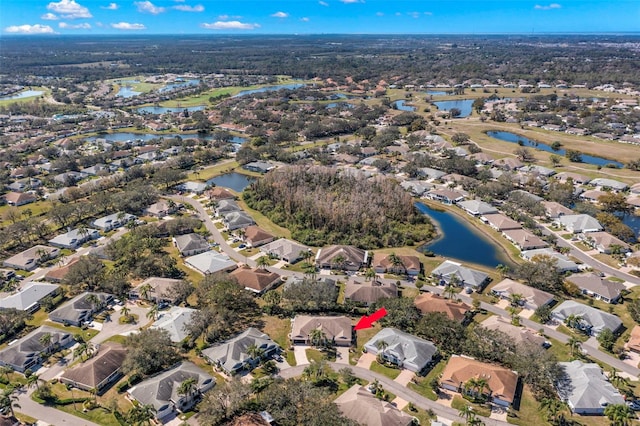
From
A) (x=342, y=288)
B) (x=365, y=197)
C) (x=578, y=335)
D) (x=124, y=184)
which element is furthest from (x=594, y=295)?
(x=124, y=184)

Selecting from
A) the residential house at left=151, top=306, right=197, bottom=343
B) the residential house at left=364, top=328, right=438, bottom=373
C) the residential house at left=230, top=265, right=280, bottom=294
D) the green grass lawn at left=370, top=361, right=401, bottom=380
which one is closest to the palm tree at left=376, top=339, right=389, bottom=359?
the residential house at left=364, top=328, right=438, bottom=373

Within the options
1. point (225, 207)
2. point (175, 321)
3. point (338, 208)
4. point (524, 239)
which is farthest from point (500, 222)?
point (175, 321)

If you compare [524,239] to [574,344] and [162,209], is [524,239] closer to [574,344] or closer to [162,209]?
[574,344]

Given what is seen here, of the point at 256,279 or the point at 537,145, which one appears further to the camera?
the point at 537,145

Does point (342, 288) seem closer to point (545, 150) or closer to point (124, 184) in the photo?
point (124, 184)

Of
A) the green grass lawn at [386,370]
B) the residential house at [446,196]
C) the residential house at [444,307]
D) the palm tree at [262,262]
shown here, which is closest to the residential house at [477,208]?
the residential house at [446,196]

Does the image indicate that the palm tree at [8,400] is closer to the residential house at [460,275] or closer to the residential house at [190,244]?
the residential house at [190,244]
